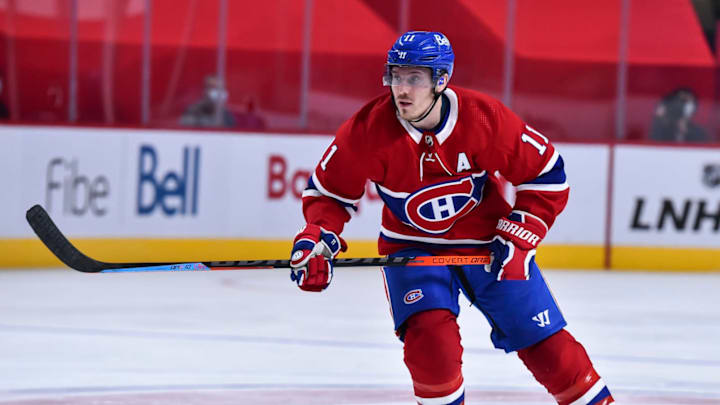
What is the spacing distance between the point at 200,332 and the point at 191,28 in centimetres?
492

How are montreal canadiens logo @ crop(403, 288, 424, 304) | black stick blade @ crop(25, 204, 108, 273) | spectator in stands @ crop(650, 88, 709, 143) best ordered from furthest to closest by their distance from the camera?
spectator in stands @ crop(650, 88, 709, 143) < black stick blade @ crop(25, 204, 108, 273) < montreal canadiens logo @ crop(403, 288, 424, 304)

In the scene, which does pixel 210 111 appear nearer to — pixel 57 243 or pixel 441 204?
pixel 57 243

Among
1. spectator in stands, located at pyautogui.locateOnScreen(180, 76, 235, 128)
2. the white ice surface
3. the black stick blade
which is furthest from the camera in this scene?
spectator in stands, located at pyautogui.locateOnScreen(180, 76, 235, 128)

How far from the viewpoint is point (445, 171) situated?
351 centimetres

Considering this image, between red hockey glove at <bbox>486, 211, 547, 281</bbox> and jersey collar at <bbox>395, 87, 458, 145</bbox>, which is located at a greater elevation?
jersey collar at <bbox>395, 87, 458, 145</bbox>

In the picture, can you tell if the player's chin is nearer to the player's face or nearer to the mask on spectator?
the player's face

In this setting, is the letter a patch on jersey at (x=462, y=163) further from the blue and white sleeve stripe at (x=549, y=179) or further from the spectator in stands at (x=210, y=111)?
the spectator in stands at (x=210, y=111)

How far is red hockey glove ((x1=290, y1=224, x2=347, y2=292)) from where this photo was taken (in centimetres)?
345

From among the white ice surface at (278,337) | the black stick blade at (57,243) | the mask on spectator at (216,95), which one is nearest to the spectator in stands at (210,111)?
the mask on spectator at (216,95)

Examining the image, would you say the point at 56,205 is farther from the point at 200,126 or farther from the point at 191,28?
the point at 191,28

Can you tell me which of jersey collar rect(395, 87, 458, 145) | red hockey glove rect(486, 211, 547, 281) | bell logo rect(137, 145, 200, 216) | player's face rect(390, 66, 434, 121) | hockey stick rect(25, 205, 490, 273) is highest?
player's face rect(390, 66, 434, 121)

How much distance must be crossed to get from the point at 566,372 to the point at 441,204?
530 millimetres

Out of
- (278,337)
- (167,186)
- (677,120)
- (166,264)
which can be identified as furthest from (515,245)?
(677,120)

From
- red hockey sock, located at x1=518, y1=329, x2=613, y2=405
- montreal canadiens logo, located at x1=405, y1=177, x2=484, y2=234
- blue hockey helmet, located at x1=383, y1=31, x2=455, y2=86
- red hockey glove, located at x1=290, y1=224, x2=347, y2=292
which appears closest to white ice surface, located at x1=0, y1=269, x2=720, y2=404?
red hockey sock, located at x1=518, y1=329, x2=613, y2=405
